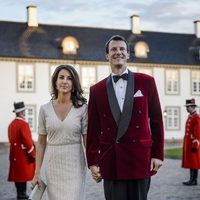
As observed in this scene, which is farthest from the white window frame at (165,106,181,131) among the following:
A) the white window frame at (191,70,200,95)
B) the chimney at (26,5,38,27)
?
the chimney at (26,5,38,27)

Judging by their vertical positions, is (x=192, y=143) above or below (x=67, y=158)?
below

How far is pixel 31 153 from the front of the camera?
10.8 metres

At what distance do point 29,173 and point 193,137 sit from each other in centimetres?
403

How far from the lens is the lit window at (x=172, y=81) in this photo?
43.9 m

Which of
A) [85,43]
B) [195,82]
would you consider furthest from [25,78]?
[195,82]

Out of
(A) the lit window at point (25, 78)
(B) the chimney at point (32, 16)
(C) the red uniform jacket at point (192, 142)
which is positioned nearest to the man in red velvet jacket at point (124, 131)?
(C) the red uniform jacket at point (192, 142)

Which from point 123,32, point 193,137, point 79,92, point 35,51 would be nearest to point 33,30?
point 35,51

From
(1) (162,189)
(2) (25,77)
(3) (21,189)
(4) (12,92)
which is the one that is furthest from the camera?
(2) (25,77)

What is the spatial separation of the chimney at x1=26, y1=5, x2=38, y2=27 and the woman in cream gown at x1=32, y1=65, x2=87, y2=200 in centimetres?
3790

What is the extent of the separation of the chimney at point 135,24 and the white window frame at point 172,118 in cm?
690

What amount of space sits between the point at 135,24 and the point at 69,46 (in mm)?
7977

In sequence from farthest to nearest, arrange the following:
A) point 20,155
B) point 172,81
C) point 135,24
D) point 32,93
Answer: point 135,24 → point 172,81 → point 32,93 → point 20,155

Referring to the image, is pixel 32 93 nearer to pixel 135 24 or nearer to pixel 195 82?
pixel 135 24

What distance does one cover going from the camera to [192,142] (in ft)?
43.8
